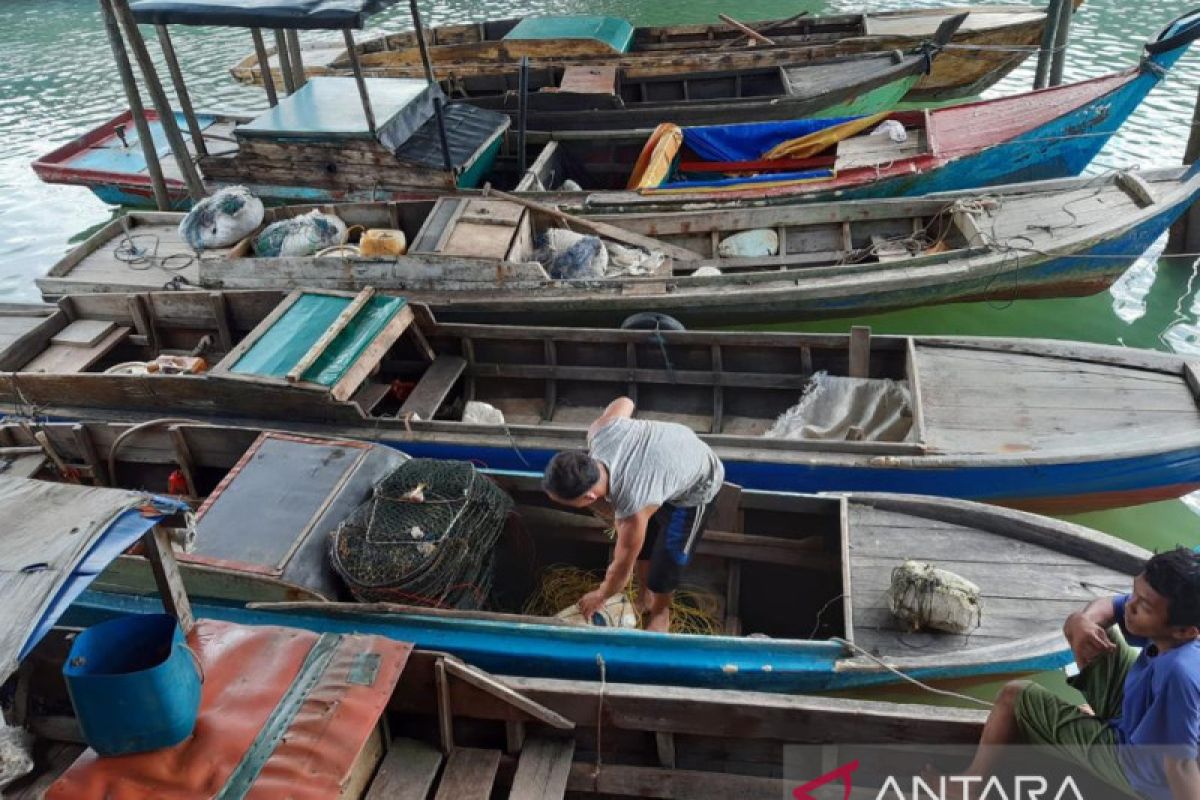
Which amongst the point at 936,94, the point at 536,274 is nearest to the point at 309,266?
the point at 536,274

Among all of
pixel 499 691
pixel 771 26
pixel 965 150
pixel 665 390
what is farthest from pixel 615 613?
pixel 771 26

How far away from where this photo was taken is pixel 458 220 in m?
7.92

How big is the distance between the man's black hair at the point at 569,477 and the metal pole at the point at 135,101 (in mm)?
7571

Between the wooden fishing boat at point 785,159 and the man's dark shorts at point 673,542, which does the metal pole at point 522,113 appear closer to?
the wooden fishing boat at point 785,159

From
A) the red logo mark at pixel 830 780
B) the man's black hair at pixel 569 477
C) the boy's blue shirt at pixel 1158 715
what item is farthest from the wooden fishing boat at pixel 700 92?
the boy's blue shirt at pixel 1158 715

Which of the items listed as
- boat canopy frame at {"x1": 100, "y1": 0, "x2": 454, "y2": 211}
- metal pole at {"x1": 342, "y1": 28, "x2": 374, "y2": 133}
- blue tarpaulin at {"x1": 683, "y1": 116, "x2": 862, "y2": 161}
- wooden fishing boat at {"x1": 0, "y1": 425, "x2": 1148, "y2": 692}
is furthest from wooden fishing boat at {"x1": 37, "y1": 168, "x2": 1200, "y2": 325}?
wooden fishing boat at {"x1": 0, "y1": 425, "x2": 1148, "y2": 692}

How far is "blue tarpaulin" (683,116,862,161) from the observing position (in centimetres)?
975

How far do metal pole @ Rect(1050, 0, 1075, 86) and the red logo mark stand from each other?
10741 mm

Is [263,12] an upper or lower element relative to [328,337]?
upper

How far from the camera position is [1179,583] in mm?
2773

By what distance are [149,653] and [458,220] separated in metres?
5.39

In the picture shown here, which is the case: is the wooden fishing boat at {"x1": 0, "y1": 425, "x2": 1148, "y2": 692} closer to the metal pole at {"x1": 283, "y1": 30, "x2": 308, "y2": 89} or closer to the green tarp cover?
the green tarp cover

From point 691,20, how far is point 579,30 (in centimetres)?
1055

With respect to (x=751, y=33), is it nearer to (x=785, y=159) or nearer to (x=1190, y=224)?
(x=785, y=159)
